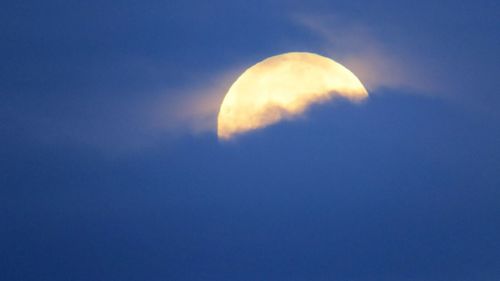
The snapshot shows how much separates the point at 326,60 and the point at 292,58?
0.42m

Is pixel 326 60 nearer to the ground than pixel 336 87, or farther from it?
farther from it

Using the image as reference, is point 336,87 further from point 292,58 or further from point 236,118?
point 236,118

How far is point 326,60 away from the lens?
193 inches

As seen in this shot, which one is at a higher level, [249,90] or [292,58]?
[292,58]

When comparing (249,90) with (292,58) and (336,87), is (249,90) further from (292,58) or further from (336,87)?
(336,87)

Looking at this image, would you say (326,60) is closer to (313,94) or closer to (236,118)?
(313,94)

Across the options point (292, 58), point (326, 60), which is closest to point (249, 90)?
point (292, 58)

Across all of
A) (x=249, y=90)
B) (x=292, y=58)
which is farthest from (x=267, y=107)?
(x=292, y=58)

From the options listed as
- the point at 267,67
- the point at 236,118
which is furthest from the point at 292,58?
the point at 236,118

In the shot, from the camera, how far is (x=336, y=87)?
15.6 ft

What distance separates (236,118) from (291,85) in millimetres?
728

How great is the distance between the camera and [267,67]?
480 cm

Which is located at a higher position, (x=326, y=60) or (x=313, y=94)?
(x=326, y=60)

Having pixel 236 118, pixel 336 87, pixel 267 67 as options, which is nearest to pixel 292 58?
pixel 267 67
